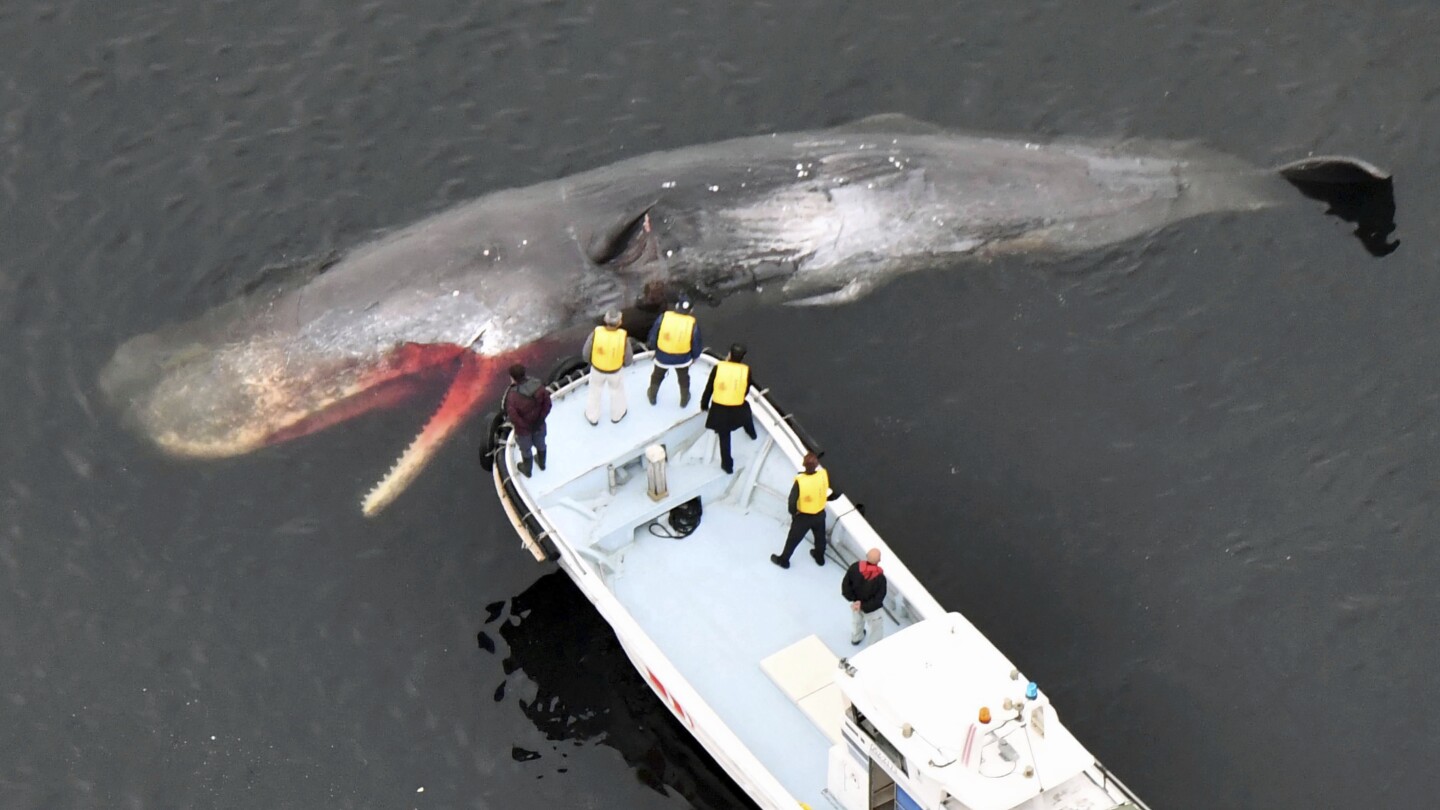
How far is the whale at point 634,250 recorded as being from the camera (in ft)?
117

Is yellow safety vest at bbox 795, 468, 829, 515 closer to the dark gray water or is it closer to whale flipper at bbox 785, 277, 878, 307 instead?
the dark gray water

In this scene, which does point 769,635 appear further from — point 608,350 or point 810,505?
point 608,350

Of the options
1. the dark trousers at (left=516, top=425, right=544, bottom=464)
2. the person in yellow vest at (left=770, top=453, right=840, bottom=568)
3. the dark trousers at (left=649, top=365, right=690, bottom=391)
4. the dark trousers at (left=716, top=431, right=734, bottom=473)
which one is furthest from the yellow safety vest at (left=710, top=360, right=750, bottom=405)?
the dark trousers at (left=516, top=425, right=544, bottom=464)

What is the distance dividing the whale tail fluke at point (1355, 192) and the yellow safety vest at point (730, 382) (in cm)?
1550

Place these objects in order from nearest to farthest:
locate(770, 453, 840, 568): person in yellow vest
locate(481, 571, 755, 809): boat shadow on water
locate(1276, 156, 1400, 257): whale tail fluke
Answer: locate(770, 453, 840, 568): person in yellow vest
locate(481, 571, 755, 809): boat shadow on water
locate(1276, 156, 1400, 257): whale tail fluke

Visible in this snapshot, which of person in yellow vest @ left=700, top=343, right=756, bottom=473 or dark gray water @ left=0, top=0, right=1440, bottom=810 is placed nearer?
person in yellow vest @ left=700, top=343, right=756, bottom=473

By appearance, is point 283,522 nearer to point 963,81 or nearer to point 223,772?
point 223,772

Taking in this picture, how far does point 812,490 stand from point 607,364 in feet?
14.6

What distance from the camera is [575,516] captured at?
3125 centimetres

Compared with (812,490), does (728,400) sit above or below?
above

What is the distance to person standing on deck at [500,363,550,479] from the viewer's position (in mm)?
30578

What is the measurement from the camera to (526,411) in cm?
3064

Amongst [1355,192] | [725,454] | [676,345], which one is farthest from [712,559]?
[1355,192]

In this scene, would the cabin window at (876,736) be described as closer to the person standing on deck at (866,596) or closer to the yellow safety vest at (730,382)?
the person standing on deck at (866,596)
